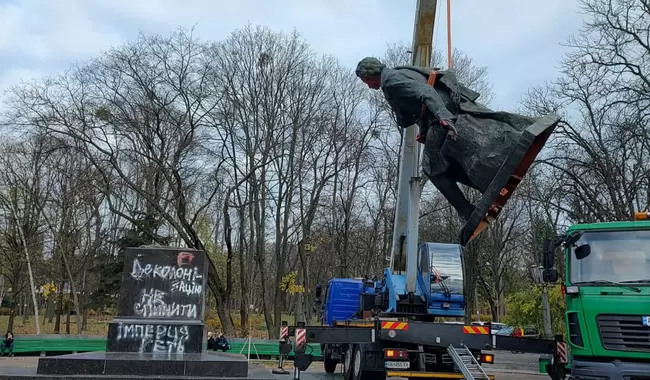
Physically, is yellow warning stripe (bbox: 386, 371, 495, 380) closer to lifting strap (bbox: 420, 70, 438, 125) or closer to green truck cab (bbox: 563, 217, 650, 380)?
green truck cab (bbox: 563, 217, 650, 380)

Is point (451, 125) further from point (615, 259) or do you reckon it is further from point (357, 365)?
point (357, 365)

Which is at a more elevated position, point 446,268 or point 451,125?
point 451,125

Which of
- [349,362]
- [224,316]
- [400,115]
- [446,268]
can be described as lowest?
[349,362]

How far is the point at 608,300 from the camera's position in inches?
341

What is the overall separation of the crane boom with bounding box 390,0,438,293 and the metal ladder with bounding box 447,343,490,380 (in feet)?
6.68

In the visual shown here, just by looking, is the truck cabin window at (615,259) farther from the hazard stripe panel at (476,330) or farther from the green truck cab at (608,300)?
the hazard stripe panel at (476,330)

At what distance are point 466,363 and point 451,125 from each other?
13.8ft

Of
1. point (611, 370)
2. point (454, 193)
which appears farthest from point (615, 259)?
point (454, 193)

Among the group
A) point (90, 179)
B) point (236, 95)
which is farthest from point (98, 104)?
point (236, 95)

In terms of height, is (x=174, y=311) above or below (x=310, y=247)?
below

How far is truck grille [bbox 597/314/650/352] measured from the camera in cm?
833

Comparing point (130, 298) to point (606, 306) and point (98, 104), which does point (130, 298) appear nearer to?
point (606, 306)

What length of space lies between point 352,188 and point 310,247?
4.19 meters

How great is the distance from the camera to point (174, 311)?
10820 millimetres
